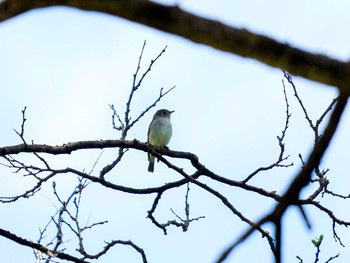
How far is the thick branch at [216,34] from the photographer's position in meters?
1.76

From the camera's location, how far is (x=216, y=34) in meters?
1.89

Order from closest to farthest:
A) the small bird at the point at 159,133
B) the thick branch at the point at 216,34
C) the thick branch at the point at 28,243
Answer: the thick branch at the point at 216,34
the thick branch at the point at 28,243
the small bird at the point at 159,133

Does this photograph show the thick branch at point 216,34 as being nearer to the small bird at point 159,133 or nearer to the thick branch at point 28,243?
the thick branch at point 28,243

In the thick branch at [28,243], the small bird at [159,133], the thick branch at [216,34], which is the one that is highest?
the small bird at [159,133]

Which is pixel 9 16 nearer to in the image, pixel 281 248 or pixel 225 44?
pixel 225 44

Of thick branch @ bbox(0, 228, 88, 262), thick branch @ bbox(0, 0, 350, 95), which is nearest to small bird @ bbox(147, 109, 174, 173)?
thick branch @ bbox(0, 228, 88, 262)

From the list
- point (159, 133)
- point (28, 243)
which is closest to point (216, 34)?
point (28, 243)

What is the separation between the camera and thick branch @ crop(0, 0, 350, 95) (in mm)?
1764

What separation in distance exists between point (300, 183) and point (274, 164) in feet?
15.1

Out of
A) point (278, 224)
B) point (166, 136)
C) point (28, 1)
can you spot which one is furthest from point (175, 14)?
point (166, 136)

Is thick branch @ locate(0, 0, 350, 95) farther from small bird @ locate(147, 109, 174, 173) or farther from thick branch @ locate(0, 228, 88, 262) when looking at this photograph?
small bird @ locate(147, 109, 174, 173)

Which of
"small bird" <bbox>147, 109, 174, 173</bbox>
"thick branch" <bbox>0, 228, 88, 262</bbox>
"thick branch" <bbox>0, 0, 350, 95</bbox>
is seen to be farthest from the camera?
"small bird" <bbox>147, 109, 174, 173</bbox>

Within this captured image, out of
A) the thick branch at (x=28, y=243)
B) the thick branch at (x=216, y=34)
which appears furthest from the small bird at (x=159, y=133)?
the thick branch at (x=216, y=34)

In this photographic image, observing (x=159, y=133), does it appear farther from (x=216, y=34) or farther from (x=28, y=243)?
(x=216, y=34)
